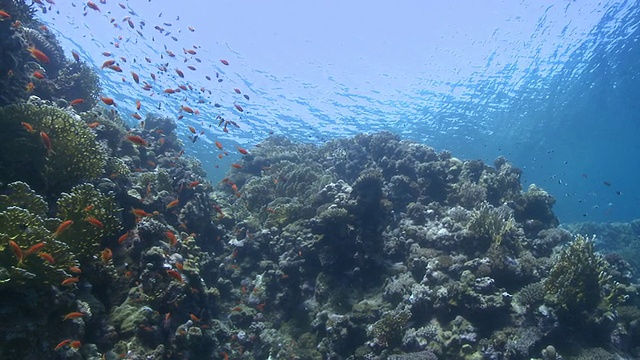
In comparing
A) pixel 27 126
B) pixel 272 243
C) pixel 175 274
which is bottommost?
pixel 175 274

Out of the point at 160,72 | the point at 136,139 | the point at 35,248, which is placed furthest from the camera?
the point at 160,72

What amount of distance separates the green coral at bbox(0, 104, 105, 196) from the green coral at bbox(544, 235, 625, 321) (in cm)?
1209

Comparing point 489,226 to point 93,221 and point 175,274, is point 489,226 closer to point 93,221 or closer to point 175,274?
point 175,274

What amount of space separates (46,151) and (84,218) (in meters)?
2.41

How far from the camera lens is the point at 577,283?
26.9ft

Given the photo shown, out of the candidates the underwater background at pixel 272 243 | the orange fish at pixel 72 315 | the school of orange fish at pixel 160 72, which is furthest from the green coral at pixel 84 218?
the school of orange fish at pixel 160 72

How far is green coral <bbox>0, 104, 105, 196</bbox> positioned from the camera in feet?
24.6

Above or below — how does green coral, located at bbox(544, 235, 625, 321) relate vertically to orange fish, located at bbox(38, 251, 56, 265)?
below

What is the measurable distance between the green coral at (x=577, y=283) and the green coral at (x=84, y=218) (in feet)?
35.5

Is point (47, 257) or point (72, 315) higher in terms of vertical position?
point (47, 257)

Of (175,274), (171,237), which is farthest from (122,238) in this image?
(175,274)

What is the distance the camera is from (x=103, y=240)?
7676 mm

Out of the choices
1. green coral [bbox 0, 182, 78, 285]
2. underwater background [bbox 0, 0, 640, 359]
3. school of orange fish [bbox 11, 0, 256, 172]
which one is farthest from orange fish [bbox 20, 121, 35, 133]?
school of orange fish [bbox 11, 0, 256, 172]

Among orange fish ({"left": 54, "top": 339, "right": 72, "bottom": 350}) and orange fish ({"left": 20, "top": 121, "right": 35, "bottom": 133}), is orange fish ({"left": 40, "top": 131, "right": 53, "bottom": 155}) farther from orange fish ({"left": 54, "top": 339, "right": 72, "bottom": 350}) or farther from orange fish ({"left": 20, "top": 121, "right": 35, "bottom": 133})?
orange fish ({"left": 54, "top": 339, "right": 72, "bottom": 350})
